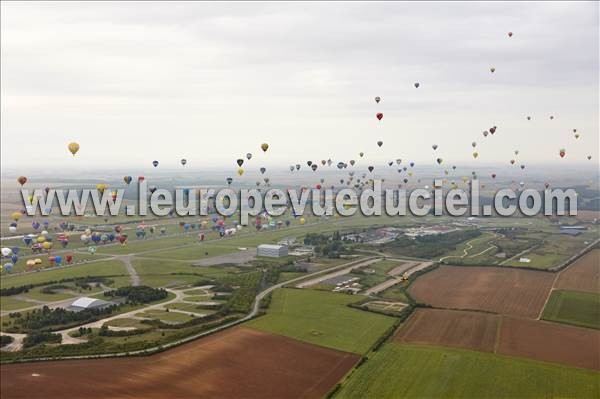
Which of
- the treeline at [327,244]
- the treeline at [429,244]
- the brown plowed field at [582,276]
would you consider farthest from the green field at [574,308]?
the treeline at [327,244]

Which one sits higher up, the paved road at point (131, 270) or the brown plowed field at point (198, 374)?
the paved road at point (131, 270)

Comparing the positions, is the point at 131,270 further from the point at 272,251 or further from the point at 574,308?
the point at 574,308

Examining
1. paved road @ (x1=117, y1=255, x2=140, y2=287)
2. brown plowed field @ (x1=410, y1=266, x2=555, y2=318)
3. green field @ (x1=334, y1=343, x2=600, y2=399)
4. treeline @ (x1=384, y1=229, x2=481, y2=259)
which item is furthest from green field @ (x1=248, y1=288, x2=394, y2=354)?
treeline @ (x1=384, y1=229, x2=481, y2=259)

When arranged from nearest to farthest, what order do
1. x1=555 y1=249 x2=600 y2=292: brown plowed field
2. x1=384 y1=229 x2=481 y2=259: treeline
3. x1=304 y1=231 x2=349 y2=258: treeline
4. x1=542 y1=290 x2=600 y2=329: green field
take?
1. x1=542 y1=290 x2=600 y2=329: green field
2. x1=555 y1=249 x2=600 y2=292: brown plowed field
3. x1=384 y1=229 x2=481 y2=259: treeline
4. x1=304 y1=231 x2=349 y2=258: treeline

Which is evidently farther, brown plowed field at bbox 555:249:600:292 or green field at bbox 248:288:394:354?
brown plowed field at bbox 555:249:600:292

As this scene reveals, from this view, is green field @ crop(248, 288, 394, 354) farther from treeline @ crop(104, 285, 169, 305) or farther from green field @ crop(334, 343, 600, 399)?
treeline @ crop(104, 285, 169, 305)

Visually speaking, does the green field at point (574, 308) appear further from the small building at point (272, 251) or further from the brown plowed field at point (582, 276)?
the small building at point (272, 251)

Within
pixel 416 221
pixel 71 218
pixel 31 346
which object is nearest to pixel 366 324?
pixel 31 346
